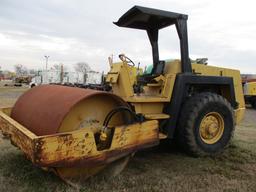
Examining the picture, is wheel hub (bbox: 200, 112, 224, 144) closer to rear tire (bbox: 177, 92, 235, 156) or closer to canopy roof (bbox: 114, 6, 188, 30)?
rear tire (bbox: 177, 92, 235, 156)

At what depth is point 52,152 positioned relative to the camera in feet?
9.93

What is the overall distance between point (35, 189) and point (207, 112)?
2.71 m

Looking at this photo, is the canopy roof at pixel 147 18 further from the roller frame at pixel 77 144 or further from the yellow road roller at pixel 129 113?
the roller frame at pixel 77 144

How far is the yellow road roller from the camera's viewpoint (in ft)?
10.7

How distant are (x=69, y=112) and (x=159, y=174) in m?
1.49

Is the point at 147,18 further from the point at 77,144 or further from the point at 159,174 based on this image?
the point at 77,144

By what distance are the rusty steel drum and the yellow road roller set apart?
0.04 ft

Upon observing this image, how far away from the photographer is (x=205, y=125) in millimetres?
4875

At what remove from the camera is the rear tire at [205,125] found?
462 centimetres

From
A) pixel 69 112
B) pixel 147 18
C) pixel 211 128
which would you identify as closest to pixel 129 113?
pixel 69 112

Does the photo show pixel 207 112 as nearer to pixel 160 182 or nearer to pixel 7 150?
pixel 160 182

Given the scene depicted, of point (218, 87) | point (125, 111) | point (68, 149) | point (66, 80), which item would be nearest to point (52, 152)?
point (68, 149)

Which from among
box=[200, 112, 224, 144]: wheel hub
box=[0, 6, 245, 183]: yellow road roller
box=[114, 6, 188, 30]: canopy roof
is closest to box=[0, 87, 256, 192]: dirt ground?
box=[0, 6, 245, 183]: yellow road roller

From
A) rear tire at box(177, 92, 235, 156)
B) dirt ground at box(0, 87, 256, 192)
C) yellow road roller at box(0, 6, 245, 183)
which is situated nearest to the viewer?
yellow road roller at box(0, 6, 245, 183)
